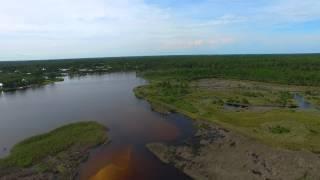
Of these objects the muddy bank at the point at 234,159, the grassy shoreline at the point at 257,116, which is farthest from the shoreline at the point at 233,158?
the grassy shoreline at the point at 257,116

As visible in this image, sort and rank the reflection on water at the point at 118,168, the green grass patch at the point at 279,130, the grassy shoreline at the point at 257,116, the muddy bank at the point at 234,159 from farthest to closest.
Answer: the green grass patch at the point at 279,130, the grassy shoreline at the point at 257,116, the reflection on water at the point at 118,168, the muddy bank at the point at 234,159

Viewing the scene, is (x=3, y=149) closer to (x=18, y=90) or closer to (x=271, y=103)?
(x=271, y=103)

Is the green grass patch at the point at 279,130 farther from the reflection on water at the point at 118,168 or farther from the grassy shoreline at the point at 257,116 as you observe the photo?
the reflection on water at the point at 118,168

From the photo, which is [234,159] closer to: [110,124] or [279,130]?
[279,130]

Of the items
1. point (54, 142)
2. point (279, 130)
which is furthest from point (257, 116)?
point (54, 142)

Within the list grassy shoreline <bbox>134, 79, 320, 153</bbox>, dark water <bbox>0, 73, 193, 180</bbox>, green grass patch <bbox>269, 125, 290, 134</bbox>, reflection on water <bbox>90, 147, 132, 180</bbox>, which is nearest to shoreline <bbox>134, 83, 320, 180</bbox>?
dark water <bbox>0, 73, 193, 180</bbox>

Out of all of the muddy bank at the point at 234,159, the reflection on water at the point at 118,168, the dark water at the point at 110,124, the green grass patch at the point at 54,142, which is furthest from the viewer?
the green grass patch at the point at 54,142
